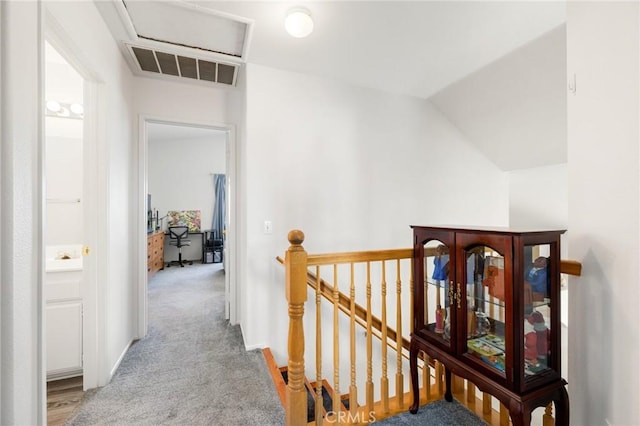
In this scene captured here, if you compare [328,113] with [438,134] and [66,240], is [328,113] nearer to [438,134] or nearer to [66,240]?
[438,134]

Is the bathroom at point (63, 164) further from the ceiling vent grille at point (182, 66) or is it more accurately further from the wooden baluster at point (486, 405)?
the wooden baluster at point (486, 405)

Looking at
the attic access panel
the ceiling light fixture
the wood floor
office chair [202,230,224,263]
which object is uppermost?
the attic access panel

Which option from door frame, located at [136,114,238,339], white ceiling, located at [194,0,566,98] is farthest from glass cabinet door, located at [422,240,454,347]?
door frame, located at [136,114,238,339]

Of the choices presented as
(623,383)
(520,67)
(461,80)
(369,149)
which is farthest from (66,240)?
(520,67)

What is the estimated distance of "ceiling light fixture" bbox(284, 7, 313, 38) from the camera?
5.70ft

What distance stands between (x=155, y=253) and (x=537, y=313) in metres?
6.08

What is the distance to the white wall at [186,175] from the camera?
21.9ft

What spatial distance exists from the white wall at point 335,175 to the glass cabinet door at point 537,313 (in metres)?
1.67

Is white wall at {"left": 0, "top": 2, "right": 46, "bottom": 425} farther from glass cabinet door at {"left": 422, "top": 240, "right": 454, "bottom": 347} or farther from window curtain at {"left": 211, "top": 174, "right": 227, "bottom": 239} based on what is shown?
window curtain at {"left": 211, "top": 174, "right": 227, "bottom": 239}

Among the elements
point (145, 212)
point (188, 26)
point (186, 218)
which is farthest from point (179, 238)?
point (188, 26)

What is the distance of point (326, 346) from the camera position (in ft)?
8.73

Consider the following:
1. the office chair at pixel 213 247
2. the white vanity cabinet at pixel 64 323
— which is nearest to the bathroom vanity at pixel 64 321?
the white vanity cabinet at pixel 64 323

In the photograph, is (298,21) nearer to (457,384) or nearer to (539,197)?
(457,384)

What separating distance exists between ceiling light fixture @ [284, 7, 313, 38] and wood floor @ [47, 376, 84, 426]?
2.76m
